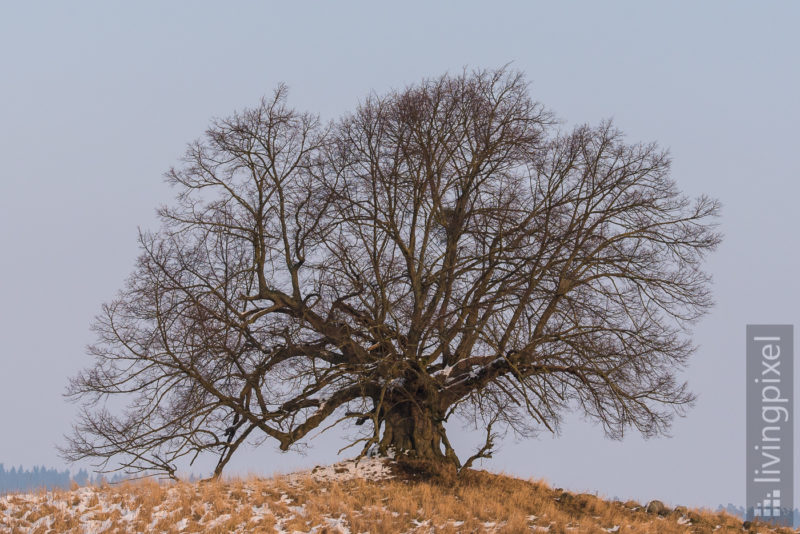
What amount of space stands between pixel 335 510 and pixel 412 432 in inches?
140

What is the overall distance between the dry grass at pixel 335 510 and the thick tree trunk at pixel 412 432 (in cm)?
84

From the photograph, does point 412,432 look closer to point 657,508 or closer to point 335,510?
point 335,510

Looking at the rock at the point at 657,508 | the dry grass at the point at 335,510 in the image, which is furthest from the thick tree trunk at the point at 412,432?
the rock at the point at 657,508

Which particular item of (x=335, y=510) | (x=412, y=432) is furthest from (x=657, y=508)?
(x=335, y=510)

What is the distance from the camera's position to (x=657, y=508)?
1772cm

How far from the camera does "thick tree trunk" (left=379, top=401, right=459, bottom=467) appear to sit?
1780 centimetres

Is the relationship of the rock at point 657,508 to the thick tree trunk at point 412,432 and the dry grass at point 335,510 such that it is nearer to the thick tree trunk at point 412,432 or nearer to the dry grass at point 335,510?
the dry grass at point 335,510

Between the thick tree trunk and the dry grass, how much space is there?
84cm

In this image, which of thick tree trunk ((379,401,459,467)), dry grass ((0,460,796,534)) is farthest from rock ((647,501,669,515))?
thick tree trunk ((379,401,459,467))

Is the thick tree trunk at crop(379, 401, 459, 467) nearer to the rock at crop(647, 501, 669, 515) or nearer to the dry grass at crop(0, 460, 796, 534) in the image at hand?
the dry grass at crop(0, 460, 796, 534)

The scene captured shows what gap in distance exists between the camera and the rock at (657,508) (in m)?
17.7

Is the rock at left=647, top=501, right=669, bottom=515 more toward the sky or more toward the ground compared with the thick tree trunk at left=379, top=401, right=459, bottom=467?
more toward the ground

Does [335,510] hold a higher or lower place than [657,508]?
lower

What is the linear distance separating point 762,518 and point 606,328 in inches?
226
